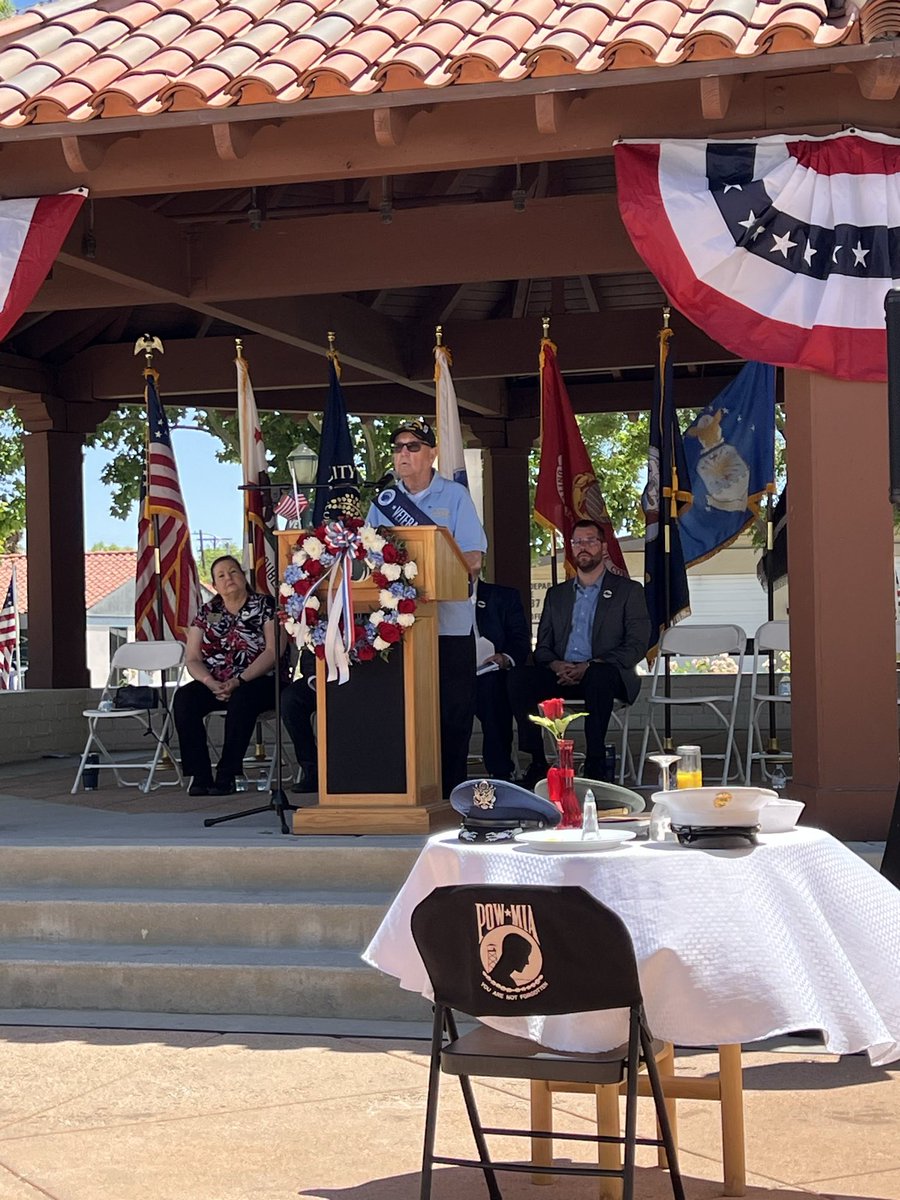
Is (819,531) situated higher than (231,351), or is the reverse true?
(231,351)

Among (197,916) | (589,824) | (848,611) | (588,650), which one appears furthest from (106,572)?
(589,824)

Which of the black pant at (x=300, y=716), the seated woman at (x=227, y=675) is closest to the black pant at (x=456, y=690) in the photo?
the black pant at (x=300, y=716)

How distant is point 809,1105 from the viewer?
4375 millimetres

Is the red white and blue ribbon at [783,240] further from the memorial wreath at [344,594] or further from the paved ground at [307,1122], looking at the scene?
the paved ground at [307,1122]

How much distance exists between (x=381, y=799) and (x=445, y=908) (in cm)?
351

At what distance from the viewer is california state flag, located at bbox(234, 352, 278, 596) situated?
9.25 m

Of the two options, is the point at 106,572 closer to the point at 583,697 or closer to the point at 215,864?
the point at 583,697

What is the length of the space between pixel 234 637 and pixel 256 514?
1.08 meters

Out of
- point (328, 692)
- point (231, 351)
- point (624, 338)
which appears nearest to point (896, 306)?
point (328, 692)

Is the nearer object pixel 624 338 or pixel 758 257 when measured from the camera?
pixel 758 257

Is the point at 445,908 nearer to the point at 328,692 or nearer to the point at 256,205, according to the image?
the point at 328,692

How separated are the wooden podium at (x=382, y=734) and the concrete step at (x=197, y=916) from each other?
54cm

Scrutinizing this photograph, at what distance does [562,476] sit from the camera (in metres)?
9.94

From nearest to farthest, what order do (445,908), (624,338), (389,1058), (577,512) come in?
(445,908)
(389,1058)
(577,512)
(624,338)
